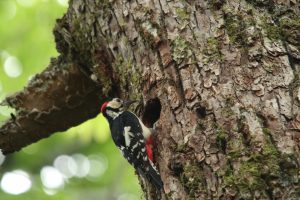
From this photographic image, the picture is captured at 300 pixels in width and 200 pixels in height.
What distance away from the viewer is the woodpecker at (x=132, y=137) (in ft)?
12.0

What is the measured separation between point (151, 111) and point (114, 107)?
2.63ft

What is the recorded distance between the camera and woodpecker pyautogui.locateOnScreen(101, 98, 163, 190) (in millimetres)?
3654

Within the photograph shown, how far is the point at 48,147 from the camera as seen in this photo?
1007 cm

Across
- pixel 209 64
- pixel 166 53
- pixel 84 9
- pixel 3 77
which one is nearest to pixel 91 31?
pixel 84 9

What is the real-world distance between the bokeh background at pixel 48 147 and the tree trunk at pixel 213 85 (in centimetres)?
101

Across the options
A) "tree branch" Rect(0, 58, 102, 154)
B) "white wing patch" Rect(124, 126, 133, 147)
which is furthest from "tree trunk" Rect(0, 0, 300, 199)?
"tree branch" Rect(0, 58, 102, 154)

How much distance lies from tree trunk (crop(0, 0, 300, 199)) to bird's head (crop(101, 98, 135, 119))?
0.08 metres

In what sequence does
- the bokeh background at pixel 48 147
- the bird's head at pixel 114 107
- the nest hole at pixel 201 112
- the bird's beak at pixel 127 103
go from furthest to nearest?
1. the bokeh background at pixel 48 147
2. the bird's head at pixel 114 107
3. the bird's beak at pixel 127 103
4. the nest hole at pixel 201 112

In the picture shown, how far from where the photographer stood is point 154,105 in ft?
12.8

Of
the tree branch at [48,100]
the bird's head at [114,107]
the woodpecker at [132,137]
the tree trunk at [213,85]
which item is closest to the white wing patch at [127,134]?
the woodpecker at [132,137]

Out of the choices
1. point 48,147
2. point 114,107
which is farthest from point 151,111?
point 48,147

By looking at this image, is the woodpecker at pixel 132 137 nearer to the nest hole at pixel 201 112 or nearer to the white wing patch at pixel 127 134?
the white wing patch at pixel 127 134

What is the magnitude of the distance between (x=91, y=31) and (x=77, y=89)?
0.75m

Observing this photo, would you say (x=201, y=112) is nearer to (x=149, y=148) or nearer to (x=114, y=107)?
(x=149, y=148)
